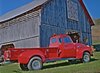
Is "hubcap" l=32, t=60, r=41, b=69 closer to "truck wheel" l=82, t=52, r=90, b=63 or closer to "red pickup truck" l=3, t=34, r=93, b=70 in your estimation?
"red pickup truck" l=3, t=34, r=93, b=70

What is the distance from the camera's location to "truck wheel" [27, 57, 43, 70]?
1644 centimetres

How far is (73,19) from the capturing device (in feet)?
115

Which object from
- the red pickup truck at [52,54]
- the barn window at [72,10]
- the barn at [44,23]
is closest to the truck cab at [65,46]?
the red pickup truck at [52,54]

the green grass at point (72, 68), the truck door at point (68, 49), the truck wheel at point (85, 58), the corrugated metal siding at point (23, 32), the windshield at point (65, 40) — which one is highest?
the corrugated metal siding at point (23, 32)

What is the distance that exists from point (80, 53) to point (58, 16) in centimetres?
1407

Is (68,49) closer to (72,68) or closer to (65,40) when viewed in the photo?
(65,40)

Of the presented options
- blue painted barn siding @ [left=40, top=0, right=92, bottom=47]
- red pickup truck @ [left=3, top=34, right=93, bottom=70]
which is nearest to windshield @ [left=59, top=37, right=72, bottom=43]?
red pickup truck @ [left=3, top=34, right=93, bottom=70]

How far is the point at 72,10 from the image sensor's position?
3481 centimetres

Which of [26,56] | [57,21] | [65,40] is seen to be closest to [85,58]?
[65,40]

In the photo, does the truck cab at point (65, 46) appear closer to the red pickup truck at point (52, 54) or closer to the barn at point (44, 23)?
the red pickup truck at point (52, 54)

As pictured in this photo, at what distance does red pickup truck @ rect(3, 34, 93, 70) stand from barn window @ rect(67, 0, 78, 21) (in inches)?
588

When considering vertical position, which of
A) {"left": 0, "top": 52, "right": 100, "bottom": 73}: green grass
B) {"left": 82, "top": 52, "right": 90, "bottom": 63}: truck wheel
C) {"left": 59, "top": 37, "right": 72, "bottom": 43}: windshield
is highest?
{"left": 59, "top": 37, "right": 72, "bottom": 43}: windshield

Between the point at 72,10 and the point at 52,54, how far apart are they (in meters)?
17.9

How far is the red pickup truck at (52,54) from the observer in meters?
16.5
